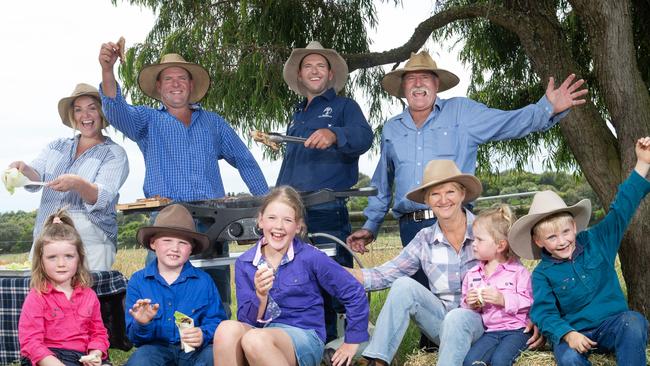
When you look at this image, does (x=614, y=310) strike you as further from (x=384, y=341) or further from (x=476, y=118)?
(x=476, y=118)

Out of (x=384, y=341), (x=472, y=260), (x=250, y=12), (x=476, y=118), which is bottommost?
(x=384, y=341)

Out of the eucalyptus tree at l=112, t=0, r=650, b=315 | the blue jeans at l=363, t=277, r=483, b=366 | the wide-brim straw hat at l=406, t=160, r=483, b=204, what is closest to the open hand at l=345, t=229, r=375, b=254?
A: the wide-brim straw hat at l=406, t=160, r=483, b=204

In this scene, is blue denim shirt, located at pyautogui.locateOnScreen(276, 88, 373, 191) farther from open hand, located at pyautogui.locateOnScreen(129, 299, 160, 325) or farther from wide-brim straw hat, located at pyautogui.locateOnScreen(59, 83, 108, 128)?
open hand, located at pyautogui.locateOnScreen(129, 299, 160, 325)

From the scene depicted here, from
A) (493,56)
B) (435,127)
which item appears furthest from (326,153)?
(493,56)

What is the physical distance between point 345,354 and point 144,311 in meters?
0.80

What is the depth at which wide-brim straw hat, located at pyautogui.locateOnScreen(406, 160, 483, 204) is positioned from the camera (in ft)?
11.8

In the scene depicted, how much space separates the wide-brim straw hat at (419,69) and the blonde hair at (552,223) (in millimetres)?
1089

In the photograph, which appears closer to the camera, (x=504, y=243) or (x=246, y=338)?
(x=246, y=338)

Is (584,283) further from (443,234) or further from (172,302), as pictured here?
(172,302)

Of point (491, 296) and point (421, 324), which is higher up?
point (491, 296)

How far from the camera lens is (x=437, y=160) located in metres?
3.72

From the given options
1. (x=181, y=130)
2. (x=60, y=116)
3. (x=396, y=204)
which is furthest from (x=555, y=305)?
(x=60, y=116)

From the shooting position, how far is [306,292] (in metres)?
3.39

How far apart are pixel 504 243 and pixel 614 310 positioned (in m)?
0.49
